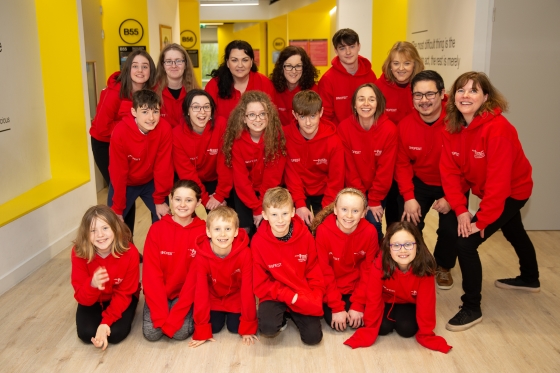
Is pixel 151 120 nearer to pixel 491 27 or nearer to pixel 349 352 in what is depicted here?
pixel 349 352

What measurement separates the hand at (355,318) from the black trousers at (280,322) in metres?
0.19

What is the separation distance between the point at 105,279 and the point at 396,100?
94.0 inches

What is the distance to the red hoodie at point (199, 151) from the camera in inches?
155

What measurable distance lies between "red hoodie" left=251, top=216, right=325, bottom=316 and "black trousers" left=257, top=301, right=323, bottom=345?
0.04 meters

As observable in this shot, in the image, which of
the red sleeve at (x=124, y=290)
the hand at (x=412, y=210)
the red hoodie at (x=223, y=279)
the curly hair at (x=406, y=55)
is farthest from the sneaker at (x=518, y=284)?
the red sleeve at (x=124, y=290)

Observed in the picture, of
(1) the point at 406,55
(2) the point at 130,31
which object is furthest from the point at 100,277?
(2) the point at 130,31

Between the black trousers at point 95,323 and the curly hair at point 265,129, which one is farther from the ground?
the curly hair at point 265,129

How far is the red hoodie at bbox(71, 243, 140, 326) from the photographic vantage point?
3252 millimetres

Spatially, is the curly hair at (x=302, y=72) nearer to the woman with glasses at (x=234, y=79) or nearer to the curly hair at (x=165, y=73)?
the woman with glasses at (x=234, y=79)

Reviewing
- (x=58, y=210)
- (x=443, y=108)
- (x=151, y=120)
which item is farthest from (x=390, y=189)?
(x=58, y=210)

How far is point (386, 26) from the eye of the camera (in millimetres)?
8203

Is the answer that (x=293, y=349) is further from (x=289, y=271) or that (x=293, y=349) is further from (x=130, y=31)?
(x=130, y=31)

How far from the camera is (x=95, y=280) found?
3139mm

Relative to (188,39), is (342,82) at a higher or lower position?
lower
